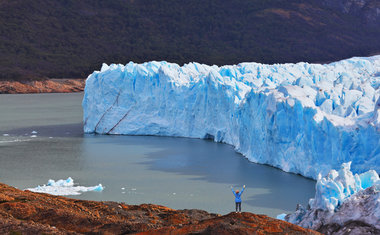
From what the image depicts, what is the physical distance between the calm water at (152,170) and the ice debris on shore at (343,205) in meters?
2.42

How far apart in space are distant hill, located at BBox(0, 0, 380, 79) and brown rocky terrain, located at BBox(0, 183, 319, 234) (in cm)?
5601

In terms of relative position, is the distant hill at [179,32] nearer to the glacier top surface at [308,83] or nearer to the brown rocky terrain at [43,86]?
the brown rocky terrain at [43,86]

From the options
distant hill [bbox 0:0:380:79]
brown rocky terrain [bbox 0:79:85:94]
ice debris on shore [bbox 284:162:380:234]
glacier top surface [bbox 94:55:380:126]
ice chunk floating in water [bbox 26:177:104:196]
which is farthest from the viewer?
distant hill [bbox 0:0:380:79]

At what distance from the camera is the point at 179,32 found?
74062 mm

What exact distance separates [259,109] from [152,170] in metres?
3.42

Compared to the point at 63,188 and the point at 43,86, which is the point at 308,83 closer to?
the point at 63,188

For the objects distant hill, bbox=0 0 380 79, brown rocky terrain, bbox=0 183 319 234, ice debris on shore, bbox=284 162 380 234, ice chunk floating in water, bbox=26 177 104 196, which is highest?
distant hill, bbox=0 0 380 79

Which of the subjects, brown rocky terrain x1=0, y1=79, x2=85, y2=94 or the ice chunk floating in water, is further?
brown rocky terrain x1=0, y1=79, x2=85, y2=94

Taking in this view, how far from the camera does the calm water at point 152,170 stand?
39.3 ft

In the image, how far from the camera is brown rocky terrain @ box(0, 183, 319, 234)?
4922mm

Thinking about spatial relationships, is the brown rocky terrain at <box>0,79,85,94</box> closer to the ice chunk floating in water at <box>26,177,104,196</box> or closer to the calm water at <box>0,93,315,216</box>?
the calm water at <box>0,93,315,216</box>

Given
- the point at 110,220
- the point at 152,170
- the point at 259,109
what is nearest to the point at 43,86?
the point at 259,109

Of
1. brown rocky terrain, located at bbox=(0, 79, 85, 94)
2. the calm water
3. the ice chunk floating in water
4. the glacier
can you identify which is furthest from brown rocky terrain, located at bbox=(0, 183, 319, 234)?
brown rocky terrain, located at bbox=(0, 79, 85, 94)

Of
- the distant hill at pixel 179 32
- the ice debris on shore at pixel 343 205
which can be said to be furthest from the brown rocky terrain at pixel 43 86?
the ice debris on shore at pixel 343 205
